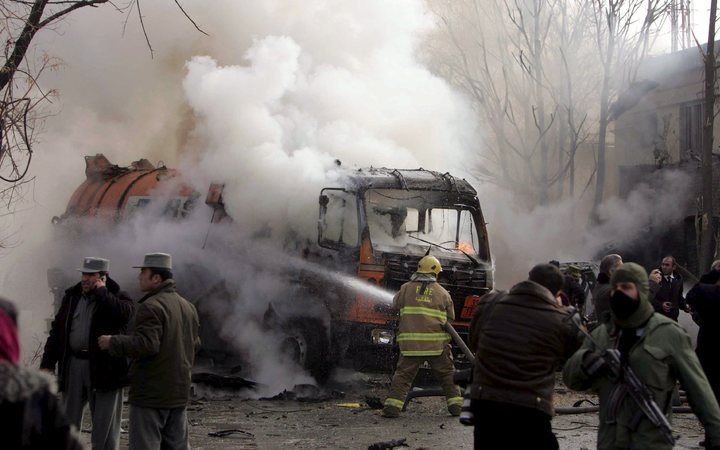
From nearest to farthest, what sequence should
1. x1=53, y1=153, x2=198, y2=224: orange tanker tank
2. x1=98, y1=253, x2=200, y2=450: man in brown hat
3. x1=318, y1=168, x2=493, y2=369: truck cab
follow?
x1=98, y1=253, x2=200, y2=450: man in brown hat < x1=318, y1=168, x2=493, y2=369: truck cab < x1=53, y1=153, x2=198, y2=224: orange tanker tank

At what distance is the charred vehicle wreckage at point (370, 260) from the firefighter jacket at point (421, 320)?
869mm

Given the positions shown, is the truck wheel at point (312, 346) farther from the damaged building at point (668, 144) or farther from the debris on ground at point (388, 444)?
the damaged building at point (668, 144)

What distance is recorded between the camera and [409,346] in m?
9.49

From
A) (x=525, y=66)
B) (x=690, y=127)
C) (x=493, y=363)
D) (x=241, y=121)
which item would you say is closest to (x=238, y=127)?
(x=241, y=121)

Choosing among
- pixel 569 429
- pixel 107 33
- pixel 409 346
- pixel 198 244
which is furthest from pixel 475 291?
pixel 107 33

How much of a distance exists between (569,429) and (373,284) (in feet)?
9.24

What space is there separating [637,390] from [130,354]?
3023 millimetres

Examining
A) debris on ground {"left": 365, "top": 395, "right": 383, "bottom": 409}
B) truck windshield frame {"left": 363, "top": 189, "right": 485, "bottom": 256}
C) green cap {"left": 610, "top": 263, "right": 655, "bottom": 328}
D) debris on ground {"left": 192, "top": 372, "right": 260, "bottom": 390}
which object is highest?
truck windshield frame {"left": 363, "top": 189, "right": 485, "bottom": 256}

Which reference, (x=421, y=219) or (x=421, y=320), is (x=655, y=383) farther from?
(x=421, y=219)

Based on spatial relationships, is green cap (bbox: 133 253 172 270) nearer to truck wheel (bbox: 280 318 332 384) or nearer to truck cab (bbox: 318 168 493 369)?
truck cab (bbox: 318 168 493 369)

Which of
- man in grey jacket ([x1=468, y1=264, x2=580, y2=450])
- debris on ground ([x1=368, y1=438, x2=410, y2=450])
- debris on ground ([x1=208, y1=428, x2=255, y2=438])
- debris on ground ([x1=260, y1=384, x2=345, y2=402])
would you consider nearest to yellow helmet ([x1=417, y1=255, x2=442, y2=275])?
debris on ground ([x1=260, y1=384, x2=345, y2=402])

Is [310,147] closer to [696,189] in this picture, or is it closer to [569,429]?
[569,429]

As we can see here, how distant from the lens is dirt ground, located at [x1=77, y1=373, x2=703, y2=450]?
808cm

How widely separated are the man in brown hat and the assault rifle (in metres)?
2.75
